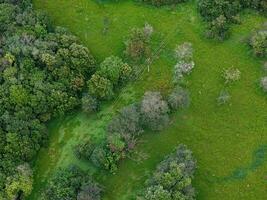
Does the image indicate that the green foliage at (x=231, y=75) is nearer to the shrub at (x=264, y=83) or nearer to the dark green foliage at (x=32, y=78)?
the shrub at (x=264, y=83)

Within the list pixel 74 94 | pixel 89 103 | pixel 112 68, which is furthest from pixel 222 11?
pixel 74 94

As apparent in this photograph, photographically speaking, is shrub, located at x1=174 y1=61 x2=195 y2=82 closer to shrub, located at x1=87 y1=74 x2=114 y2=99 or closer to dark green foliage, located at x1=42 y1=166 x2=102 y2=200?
shrub, located at x1=87 y1=74 x2=114 y2=99

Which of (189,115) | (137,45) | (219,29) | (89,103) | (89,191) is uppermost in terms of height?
(219,29)

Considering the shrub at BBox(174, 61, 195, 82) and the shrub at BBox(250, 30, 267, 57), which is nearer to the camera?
the shrub at BBox(174, 61, 195, 82)

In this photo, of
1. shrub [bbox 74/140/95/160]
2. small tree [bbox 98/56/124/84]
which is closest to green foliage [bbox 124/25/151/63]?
small tree [bbox 98/56/124/84]

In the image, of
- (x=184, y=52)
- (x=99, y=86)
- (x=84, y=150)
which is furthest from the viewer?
(x=184, y=52)

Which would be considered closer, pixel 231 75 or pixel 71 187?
pixel 71 187

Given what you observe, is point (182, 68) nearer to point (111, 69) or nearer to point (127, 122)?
point (111, 69)
